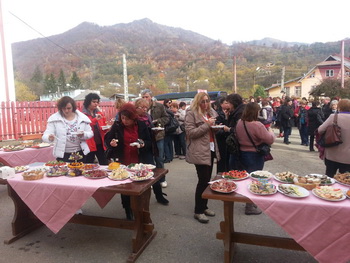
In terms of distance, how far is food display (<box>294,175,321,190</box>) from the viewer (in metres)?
2.45

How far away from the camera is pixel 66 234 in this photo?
3.35m

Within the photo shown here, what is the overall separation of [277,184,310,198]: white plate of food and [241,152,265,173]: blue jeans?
3.49 feet

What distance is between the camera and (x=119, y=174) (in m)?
2.96

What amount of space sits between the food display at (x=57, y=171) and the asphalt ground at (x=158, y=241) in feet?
2.80

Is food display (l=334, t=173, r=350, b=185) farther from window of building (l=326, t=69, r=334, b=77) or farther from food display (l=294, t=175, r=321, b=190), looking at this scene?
window of building (l=326, t=69, r=334, b=77)

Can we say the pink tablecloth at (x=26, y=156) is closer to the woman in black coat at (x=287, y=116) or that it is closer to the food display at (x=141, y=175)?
the food display at (x=141, y=175)

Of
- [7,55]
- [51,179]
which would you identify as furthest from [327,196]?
[7,55]

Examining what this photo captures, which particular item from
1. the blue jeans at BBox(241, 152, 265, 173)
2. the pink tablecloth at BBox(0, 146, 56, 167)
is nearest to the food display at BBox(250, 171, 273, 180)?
the blue jeans at BBox(241, 152, 265, 173)

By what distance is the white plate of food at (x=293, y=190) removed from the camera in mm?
2275

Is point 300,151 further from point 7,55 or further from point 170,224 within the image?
point 7,55

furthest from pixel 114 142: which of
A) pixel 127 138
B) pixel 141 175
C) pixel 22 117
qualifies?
pixel 22 117

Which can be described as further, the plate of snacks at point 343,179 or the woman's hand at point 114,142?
the woman's hand at point 114,142

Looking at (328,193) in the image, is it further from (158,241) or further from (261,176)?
(158,241)

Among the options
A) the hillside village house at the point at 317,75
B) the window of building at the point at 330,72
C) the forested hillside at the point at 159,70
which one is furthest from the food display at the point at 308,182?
the forested hillside at the point at 159,70
